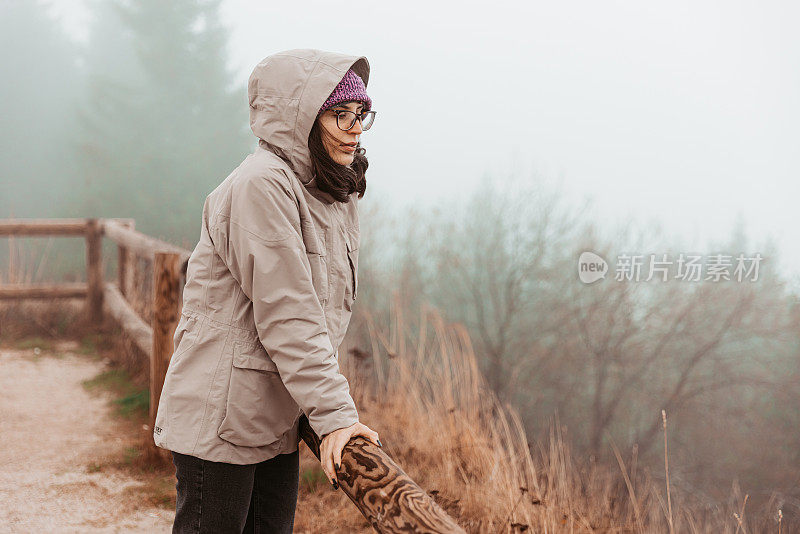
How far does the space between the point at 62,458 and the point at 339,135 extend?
2.92 metres

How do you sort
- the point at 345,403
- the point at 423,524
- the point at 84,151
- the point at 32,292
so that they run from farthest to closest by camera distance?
the point at 84,151, the point at 32,292, the point at 345,403, the point at 423,524

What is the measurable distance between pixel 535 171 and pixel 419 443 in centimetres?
671

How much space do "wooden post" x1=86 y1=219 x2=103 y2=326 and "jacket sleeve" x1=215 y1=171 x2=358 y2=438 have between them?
18.2ft

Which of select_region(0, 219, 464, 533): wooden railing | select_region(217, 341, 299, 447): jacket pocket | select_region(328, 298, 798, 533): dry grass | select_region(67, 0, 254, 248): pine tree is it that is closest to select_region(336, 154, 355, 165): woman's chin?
select_region(217, 341, 299, 447): jacket pocket

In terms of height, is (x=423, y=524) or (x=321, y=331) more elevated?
(x=321, y=331)

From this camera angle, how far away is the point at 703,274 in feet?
31.6

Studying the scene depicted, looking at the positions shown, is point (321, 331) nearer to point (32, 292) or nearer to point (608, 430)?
point (32, 292)

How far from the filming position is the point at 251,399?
137 centimetres

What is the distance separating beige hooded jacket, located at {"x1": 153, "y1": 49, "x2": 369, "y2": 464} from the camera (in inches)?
49.6

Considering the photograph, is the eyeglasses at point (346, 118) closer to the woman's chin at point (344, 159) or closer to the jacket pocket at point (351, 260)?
the woman's chin at point (344, 159)

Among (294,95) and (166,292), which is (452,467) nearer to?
(166,292)

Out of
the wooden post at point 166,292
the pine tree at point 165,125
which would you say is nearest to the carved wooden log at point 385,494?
the wooden post at point 166,292

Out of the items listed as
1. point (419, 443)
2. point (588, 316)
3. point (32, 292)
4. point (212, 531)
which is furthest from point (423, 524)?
point (588, 316)

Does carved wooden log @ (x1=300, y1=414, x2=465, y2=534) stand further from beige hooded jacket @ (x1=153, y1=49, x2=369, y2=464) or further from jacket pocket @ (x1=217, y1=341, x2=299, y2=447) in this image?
jacket pocket @ (x1=217, y1=341, x2=299, y2=447)
